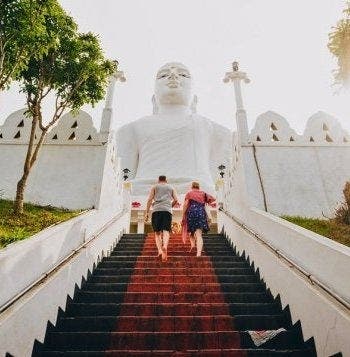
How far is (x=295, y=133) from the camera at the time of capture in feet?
33.4

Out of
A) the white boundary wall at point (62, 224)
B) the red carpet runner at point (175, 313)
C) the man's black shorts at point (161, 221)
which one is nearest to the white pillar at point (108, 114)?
the white boundary wall at point (62, 224)

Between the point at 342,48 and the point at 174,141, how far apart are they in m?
8.64

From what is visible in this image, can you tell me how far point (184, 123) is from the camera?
655 inches

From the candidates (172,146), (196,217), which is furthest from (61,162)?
(172,146)

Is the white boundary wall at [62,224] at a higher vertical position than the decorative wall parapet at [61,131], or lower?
lower

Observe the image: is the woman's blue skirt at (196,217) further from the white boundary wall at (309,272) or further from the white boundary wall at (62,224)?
the white boundary wall at (62,224)

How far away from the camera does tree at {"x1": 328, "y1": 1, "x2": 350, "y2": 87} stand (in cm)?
827

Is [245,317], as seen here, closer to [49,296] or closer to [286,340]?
[286,340]

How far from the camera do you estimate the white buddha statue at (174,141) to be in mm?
15188

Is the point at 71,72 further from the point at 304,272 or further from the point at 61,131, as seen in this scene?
the point at 304,272

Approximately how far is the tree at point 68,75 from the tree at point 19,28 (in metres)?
1.54

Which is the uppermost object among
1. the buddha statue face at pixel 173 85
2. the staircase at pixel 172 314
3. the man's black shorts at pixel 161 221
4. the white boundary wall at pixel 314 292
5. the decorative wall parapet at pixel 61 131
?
the buddha statue face at pixel 173 85

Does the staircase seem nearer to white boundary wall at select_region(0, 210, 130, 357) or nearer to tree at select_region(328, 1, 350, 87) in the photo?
white boundary wall at select_region(0, 210, 130, 357)

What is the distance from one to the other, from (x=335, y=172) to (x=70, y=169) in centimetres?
657
